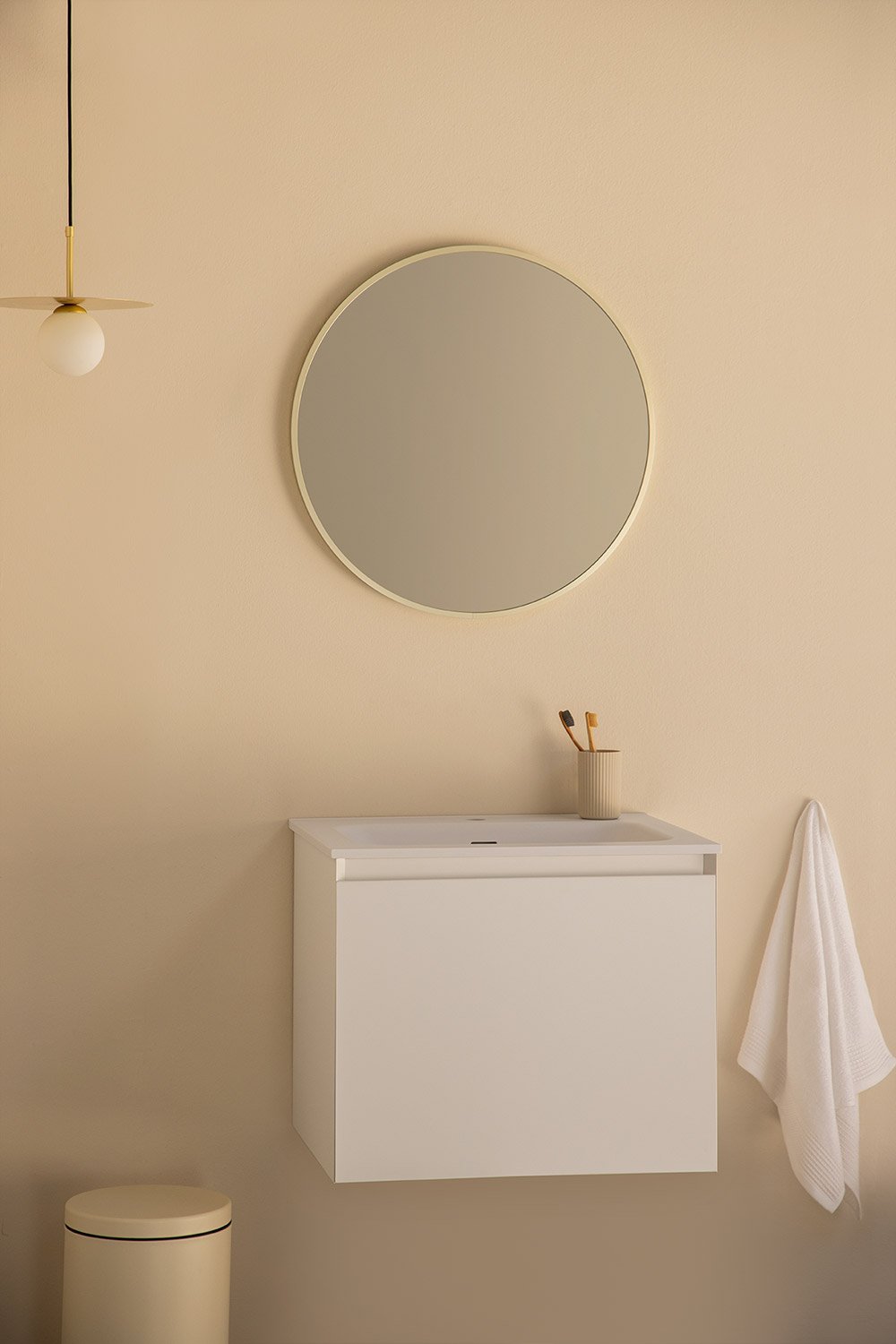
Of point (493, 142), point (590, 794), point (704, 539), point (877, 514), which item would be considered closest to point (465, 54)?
point (493, 142)

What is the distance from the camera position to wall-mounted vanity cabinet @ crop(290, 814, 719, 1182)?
2100mm

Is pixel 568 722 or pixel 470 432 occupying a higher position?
pixel 470 432

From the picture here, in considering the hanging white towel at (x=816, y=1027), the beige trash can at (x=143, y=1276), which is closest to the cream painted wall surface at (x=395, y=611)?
the hanging white towel at (x=816, y=1027)

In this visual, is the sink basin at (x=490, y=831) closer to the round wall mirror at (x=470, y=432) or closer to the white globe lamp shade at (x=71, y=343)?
the round wall mirror at (x=470, y=432)

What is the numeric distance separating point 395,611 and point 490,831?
1.50ft

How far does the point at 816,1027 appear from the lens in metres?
2.53

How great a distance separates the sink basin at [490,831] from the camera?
7.57ft

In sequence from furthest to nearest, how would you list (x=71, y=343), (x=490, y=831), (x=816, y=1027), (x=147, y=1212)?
(x=816, y=1027), (x=490, y=831), (x=147, y=1212), (x=71, y=343)

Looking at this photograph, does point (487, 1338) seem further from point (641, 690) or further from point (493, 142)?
point (493, 142)

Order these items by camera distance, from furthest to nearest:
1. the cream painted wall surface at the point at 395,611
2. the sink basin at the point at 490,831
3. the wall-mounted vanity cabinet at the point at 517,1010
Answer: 1. the cream painted wall surface at the point at 395,611
2. the sink basin at the point at 490,831
3. the wall-mounted vanity cabinet at the point at 517,1010

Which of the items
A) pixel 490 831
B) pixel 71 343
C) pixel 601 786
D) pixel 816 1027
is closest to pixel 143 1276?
pixel 490 831

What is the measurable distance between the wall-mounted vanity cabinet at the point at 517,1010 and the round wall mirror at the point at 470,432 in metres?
0.63

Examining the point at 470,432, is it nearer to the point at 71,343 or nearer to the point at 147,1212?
the point at 71,343

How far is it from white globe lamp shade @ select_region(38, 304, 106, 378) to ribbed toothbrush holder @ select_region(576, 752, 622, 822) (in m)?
1.11
